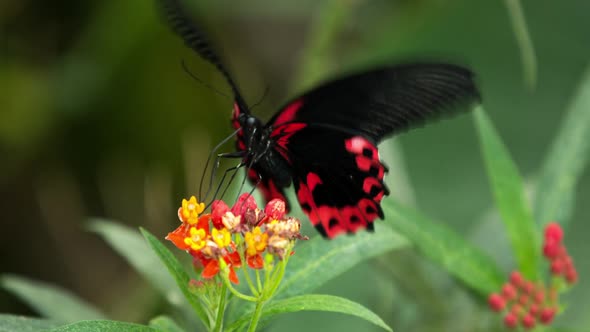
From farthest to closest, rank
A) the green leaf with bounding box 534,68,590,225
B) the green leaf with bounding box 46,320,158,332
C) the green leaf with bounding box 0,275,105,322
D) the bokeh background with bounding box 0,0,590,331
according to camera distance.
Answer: the bokeh background with bounding box 0,0,590,331, the green leaf with bounding box 534,68,590,225, the green leaf with bounding box 0,275,105,322, the green leaf with bounding box 46,320,158,332

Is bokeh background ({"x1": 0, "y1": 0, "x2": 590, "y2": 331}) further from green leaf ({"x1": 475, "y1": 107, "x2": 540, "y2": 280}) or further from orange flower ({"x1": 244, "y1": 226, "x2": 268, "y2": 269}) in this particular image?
orange flower ({"x1": 244, "y1": 226, "x2": 268, "y2": 269})

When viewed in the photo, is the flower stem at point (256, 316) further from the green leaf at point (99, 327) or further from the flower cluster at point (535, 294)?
the flower cluster at point (535, 294)

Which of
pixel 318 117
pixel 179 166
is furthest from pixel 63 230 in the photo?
pixel 318 117

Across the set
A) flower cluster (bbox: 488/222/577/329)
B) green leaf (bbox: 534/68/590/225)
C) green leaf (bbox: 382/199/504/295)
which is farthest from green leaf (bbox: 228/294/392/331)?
green leaf (bbox: 534/68/590/225)

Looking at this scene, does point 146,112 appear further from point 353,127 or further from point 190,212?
point 190,212

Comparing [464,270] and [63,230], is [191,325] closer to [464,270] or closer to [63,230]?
[464,270]

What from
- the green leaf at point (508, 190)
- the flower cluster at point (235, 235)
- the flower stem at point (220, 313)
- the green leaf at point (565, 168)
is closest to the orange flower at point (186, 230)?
the flower cluster at point (235, 235)
